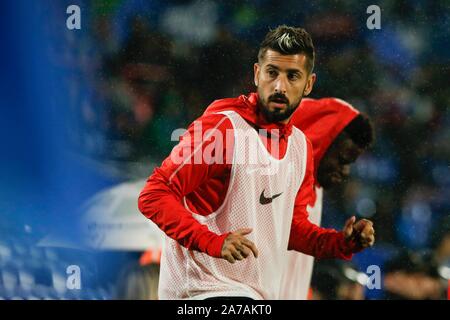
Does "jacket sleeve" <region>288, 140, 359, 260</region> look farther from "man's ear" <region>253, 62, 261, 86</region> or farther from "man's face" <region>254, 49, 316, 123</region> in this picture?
"man's ear" <region>253, 62, 261, 86</region>

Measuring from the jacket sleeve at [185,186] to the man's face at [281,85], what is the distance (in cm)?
17

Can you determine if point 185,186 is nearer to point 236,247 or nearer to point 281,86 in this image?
point 236,247

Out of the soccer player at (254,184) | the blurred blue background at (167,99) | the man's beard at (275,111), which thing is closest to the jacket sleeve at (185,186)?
the soccer player at (254,184)

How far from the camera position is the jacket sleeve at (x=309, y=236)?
255 cm

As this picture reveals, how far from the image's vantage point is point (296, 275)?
8.91 ft

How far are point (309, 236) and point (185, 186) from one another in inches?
20.3

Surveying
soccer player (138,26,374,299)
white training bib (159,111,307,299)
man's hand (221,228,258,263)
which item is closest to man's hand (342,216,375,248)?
soccer player (138,26,374,299)

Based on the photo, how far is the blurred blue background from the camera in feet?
8.89

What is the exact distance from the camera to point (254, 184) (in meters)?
2.52

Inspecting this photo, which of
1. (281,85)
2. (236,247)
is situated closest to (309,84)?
(281,85)

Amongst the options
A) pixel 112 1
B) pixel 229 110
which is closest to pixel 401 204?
pixel 229 110

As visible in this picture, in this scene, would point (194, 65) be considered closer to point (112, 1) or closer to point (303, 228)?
point (112, 1)
